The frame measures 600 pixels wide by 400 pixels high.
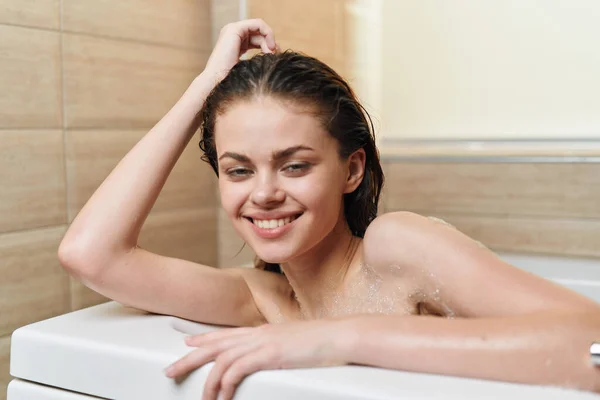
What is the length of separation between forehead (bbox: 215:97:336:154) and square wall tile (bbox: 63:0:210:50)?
25.7 inches

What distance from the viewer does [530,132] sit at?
2.04 meters

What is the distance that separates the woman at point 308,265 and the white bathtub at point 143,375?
0.9 inches

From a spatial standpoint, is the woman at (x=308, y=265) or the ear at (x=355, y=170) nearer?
the woman at (x=308, y=265)

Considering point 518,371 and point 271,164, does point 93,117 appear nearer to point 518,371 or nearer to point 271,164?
point 271,164

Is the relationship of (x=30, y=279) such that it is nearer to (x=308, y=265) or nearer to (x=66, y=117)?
(x=66, y=117)

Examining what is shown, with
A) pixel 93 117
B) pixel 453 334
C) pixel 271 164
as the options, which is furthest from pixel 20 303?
pixel 453 334

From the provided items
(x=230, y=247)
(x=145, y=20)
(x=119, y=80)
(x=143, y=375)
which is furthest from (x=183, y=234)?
(x=143, y=375)

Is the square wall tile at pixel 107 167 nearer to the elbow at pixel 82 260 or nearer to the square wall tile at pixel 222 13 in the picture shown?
the square wall tile at pixel 222 13

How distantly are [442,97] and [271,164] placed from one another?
4.14 feet

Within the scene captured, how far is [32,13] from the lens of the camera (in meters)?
1.44

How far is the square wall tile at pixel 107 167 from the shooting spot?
1.55 meters

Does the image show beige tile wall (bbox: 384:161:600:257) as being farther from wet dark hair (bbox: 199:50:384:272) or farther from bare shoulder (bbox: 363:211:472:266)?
bare shoulder (bbox: 363:211:472:266)

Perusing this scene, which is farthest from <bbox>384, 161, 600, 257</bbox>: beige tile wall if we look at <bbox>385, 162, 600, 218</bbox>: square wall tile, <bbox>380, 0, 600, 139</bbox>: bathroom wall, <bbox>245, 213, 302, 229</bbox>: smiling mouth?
<bbox>245, 213, 302, 229</bbox>: smiling mouth

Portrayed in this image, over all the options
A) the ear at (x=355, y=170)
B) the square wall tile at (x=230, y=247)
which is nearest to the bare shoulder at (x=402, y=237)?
the ear at (x=355, y=170)
